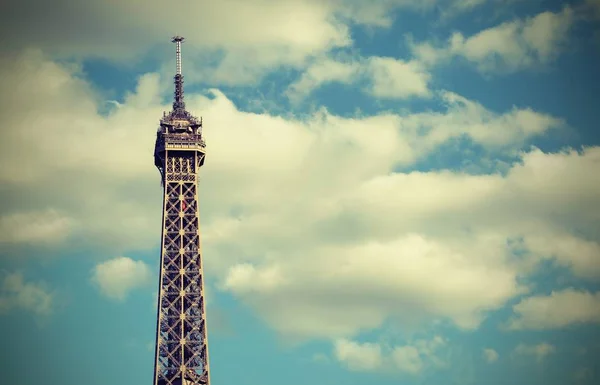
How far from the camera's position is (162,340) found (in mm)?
199000

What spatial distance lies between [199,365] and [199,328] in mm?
5585

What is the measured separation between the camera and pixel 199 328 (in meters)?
199

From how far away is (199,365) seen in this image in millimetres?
198500

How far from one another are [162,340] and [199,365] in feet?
22.3

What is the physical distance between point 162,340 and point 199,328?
5882 mm

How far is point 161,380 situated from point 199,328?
31.7 ft

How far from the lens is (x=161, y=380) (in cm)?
19762

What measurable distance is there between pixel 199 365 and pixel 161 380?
20.1 feet

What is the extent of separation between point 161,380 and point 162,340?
604 cm
